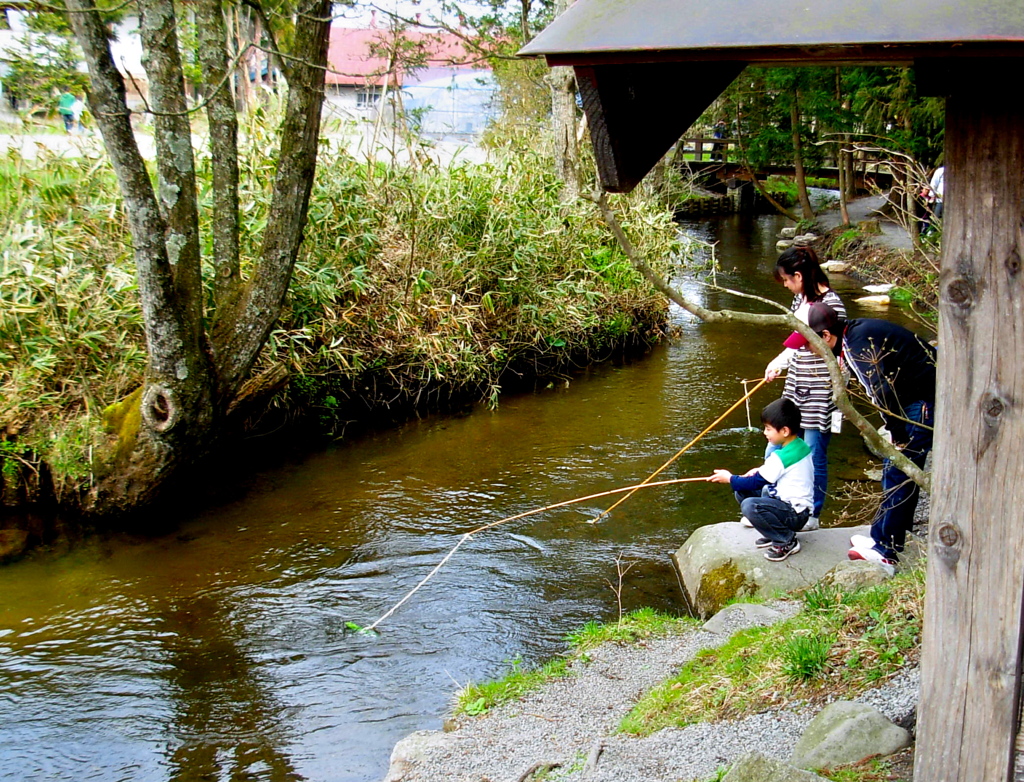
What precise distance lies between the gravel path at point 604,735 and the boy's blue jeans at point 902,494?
0.70 m

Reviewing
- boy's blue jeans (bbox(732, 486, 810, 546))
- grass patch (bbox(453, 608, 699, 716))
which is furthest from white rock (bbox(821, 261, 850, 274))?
grass patch (bbox(453, 608, 699, 716))

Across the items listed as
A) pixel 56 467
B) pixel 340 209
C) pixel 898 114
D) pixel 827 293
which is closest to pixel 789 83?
pixel 898 114

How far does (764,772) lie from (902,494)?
243cm

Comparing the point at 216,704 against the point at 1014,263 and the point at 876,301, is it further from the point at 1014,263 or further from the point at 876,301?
the point at 876,301

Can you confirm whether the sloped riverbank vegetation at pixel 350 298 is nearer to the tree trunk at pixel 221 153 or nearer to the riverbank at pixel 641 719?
the tree trunk at pixel 221 153

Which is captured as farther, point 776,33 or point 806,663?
point 806,663

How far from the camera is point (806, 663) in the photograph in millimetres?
3434

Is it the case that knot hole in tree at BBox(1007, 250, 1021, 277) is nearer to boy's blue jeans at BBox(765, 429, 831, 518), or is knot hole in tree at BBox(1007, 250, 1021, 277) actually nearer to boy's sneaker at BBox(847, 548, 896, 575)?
boy's sneaker at BBox(847, 548, 896, 575)

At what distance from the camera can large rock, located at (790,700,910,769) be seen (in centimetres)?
283

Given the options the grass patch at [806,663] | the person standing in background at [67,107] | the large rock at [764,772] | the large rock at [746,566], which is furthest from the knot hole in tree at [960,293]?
the person standing in background at [67,107]

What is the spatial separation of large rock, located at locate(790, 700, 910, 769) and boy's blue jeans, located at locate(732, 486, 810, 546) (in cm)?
197

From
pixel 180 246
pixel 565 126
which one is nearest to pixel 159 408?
pixel 180 246

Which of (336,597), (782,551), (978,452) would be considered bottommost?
(336,597)

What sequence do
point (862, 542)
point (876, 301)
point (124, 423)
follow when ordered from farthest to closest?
1. point (876, 301)
2. point (124, 423)
3. point (862, 542)
